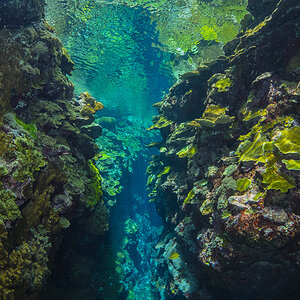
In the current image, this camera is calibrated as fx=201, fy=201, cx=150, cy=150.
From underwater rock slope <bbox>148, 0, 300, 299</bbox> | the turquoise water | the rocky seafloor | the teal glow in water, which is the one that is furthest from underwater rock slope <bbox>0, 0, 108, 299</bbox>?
the teal glow in water

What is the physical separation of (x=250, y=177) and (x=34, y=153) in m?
4.94

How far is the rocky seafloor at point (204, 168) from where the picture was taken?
148 inches

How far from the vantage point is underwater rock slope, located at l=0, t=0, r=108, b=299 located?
354 cm

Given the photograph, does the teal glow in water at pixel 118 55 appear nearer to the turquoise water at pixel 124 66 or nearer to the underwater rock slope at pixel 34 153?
the turquoise water at pixel 124 66

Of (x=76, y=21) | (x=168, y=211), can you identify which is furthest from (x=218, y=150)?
(x=76, y=21)

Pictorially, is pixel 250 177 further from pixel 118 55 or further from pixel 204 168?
pixel 118 55

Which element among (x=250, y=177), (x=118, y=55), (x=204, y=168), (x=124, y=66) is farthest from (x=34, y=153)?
(x=124, y=66)

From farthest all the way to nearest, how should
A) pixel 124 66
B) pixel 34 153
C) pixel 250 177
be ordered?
pixel 124 66
pixel 34 153
pixel 250 177

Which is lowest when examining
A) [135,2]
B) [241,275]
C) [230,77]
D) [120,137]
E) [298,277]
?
[298,277]

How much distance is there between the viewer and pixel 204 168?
6867 mm

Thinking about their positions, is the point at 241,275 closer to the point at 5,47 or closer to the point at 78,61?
the point at 5,47

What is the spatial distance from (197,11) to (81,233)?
13282 millimetres

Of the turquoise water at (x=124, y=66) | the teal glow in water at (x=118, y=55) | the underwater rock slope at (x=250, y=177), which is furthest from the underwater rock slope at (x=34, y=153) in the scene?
the teal glow in water at (x=118, y=55)

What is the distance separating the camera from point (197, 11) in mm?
11867
